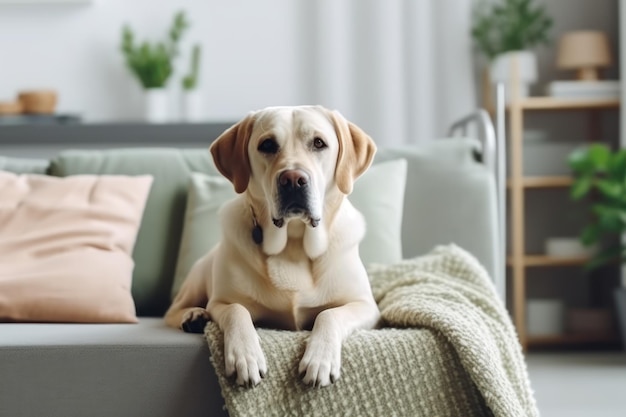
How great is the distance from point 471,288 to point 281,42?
93.2 inches

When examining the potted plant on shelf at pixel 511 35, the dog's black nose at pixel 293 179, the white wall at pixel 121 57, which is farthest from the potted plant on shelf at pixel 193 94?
the dog's black nose at pixel 293 179

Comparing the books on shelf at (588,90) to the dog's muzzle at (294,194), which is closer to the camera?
the dog's muzzle at (294,194)

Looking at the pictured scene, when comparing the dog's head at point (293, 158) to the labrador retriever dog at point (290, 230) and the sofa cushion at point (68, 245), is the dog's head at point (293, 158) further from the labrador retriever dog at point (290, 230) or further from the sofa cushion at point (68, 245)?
the sofa cushion at point (68, 245)

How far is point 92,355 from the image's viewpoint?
1.70 meters

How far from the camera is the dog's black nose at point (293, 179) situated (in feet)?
5.54

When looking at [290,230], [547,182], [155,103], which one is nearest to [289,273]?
[290,230]

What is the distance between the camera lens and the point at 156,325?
198cm

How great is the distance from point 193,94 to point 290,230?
2.17m

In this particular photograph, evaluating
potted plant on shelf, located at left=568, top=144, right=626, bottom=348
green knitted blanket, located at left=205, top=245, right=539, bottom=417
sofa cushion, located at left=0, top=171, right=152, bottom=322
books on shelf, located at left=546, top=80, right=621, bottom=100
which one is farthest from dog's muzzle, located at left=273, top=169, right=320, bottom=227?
books on shelf, located at left=546, top=80, right=621, bottom=100

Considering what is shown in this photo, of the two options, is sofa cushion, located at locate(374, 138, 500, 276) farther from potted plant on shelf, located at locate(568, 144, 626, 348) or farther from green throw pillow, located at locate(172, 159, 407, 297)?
potted plant on shelf, located at locate(568, 144, 626, 348)

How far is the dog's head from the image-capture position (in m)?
1.72

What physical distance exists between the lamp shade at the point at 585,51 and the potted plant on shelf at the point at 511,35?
0.45ft

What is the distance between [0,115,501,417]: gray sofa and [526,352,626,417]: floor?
64cm

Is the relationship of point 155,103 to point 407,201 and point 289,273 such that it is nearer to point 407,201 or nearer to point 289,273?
point 407,201
